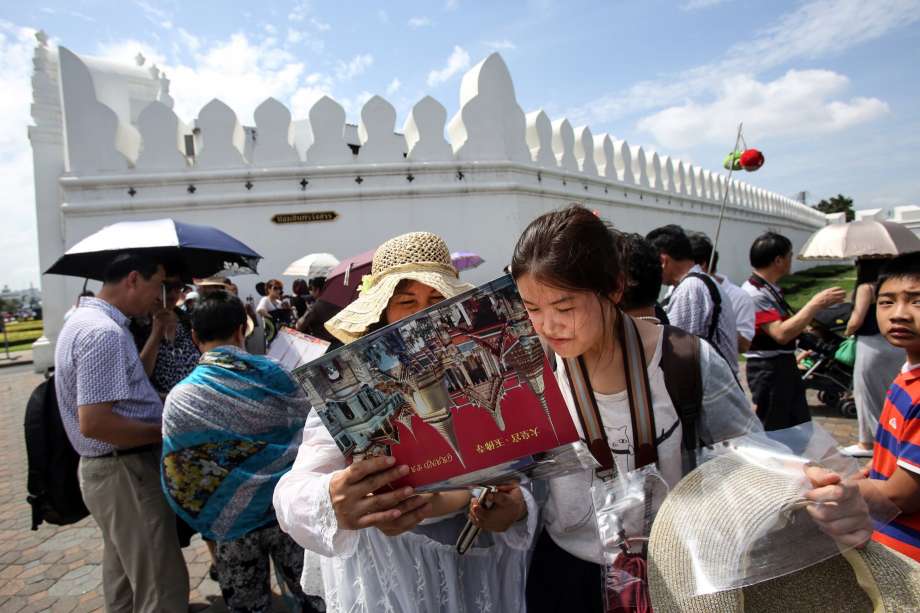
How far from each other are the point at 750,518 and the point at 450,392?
601 millimetres

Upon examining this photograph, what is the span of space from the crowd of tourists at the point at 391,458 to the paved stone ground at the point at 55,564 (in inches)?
26.2

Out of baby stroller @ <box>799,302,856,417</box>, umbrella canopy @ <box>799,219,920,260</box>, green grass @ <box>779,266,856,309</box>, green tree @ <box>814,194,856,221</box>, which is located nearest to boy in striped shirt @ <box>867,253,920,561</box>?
umbrella canopy @ <box>799,219,920,260</box>

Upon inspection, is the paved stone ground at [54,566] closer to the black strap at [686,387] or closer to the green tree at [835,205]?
the black strap at [686,387]

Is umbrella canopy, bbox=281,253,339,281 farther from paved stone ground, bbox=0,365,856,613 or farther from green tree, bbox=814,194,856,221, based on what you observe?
green tree, bbox=814,194,856,221

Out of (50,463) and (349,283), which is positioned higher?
(349,283)

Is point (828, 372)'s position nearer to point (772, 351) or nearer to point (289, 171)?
point (772, 351)

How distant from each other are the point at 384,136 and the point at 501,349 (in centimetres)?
895

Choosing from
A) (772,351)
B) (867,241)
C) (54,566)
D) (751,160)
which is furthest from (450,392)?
(751,160)

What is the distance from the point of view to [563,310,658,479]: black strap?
1218 mm

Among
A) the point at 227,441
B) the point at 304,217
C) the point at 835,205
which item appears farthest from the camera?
the point at 835,205

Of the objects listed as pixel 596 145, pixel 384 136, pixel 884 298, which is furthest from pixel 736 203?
pixel 884 298

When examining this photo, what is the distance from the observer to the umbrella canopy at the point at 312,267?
8.04 meters

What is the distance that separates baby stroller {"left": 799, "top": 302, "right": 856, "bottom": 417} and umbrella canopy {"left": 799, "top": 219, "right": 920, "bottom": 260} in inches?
57.7

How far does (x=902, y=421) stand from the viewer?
159cm
